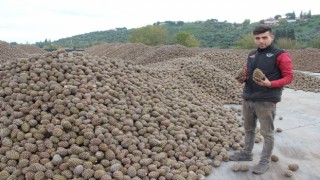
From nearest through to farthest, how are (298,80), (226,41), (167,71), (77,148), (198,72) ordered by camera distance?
(77,148) < (167,71) < (198,72) < (298,80) < (226,41)

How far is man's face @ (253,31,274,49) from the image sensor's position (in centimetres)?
320

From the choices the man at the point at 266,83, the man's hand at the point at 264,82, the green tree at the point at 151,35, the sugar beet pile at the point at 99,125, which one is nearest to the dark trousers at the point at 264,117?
the man at the point at 266,83

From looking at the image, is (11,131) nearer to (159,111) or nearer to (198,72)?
(159,111)

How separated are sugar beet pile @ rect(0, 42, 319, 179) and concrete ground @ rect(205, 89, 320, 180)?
0.28 meters

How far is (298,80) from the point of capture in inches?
401

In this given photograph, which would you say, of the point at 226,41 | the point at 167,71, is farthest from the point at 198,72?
the point at 226,41

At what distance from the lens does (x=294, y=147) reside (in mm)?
4332

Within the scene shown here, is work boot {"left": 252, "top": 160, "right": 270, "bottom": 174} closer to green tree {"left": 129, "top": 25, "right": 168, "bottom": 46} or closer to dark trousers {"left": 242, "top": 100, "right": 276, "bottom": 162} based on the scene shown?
dark trousers {"left": 242, "top": 100, "right": 276, "bottom": 162}

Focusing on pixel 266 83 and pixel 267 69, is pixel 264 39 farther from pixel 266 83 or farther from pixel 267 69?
pixel 266 83

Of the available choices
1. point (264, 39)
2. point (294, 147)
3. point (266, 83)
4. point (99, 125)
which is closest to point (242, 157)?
point (294, 147)

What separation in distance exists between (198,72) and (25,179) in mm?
5404

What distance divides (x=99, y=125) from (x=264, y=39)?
190cm

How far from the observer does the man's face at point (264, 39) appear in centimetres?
320

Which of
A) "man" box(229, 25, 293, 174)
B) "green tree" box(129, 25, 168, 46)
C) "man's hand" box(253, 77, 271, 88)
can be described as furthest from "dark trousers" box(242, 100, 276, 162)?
"green tree" box(129, 25, 168, 46)
